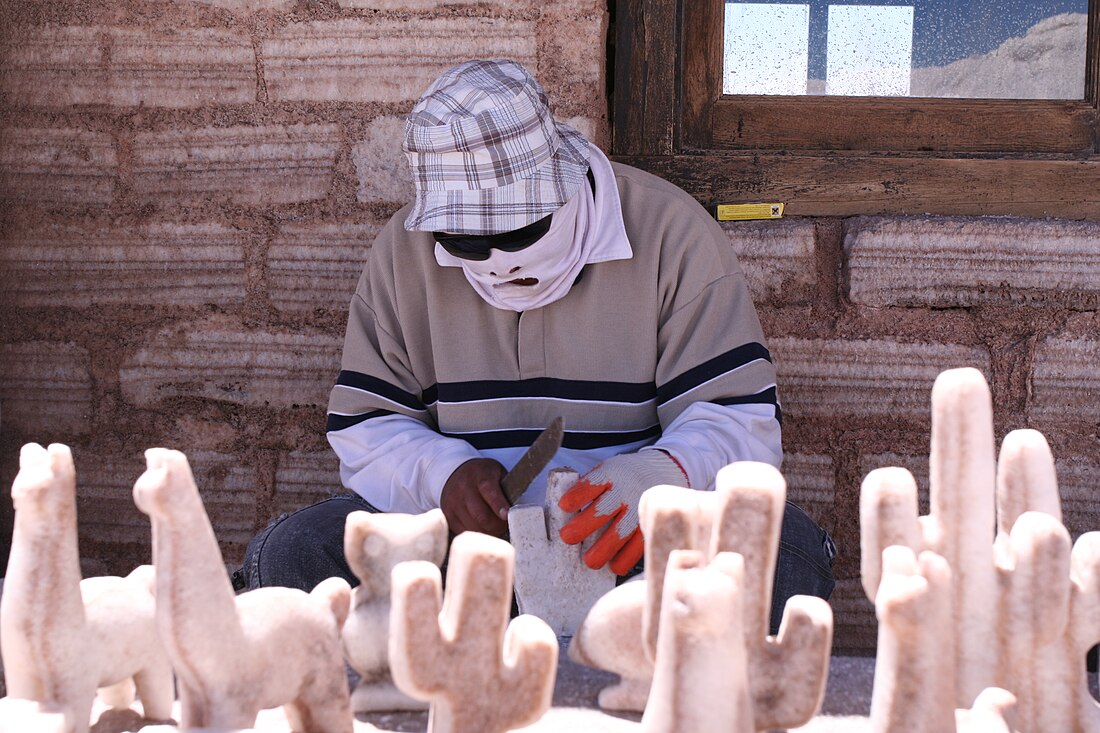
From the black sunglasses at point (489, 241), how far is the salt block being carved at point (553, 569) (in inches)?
20.0

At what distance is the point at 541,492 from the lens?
2281 millimetres

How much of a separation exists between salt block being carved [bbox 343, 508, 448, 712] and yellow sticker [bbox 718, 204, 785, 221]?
1.59 meters

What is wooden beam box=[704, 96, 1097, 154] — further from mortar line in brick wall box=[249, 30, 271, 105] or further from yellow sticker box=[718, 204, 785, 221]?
mortar line in brick wall box=[249, 30, 271, 105]

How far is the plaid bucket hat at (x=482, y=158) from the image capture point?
2133 millimetres

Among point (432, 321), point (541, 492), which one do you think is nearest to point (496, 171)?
point (432, 321)

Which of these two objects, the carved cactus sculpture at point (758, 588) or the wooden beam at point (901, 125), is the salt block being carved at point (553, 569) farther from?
the wooden beam at point (901, 125)

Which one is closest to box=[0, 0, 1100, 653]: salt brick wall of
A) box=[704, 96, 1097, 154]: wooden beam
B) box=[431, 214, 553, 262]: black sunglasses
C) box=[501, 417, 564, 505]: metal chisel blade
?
box=[704, 96, 1097, 154]: wooden beam

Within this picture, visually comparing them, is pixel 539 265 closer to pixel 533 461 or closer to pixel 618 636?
pixel 533 461

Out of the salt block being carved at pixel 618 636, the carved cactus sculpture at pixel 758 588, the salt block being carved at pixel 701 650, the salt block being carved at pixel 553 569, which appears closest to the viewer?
the salt block being carved at pixel 701 650

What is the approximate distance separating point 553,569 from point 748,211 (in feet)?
4.01

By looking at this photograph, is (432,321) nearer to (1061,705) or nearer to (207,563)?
(207,563)

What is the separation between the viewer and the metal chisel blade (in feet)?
6.18

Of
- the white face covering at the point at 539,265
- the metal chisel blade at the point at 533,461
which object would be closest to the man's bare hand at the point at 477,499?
the metal chisel blade at the point at 533,461

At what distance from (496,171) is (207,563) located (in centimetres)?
122
